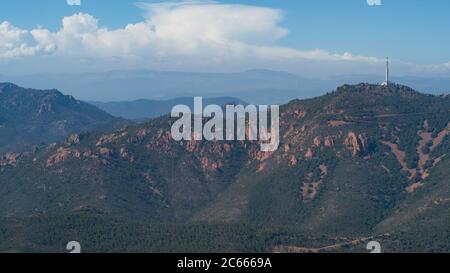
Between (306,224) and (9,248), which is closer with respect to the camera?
(9,248)

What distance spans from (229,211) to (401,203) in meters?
48.1

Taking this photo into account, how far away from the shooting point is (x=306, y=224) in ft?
559

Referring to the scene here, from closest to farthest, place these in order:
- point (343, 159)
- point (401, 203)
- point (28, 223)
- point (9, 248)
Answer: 1. point (9, 248)
2. point (28, 223)
3. point (401, 203)
4. point (343, 159)

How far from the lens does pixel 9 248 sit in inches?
4540
